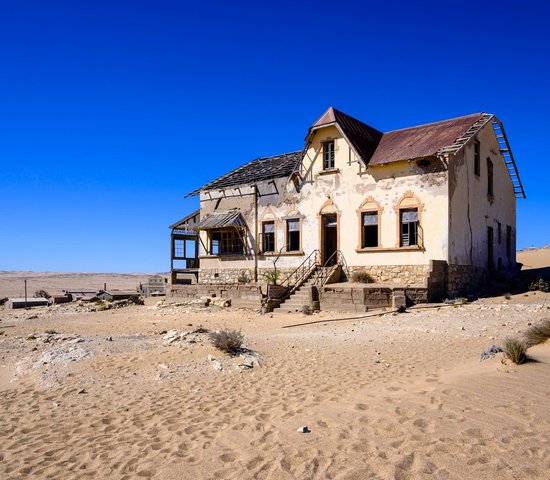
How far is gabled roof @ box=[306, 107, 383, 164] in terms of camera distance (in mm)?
21138

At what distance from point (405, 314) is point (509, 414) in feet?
34.9

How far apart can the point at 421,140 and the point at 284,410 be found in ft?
54.8

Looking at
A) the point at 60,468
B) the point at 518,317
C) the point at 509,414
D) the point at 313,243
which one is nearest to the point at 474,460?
the point at 509,414

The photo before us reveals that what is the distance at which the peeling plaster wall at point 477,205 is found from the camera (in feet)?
62.4

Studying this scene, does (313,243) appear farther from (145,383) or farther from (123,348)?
(145,383)

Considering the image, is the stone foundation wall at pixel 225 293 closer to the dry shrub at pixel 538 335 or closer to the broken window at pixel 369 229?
the broken window at pixel 369 229

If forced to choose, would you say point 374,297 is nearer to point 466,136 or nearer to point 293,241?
point 293,241

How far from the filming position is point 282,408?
6691 millimetres

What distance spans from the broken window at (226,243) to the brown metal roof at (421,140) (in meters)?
8.47

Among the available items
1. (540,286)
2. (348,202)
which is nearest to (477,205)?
(540,286)

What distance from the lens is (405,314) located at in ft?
51.6

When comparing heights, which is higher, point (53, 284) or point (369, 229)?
point (369, 229)

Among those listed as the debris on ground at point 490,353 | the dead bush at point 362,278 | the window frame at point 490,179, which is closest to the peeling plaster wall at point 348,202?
the dead bush at point 362,278

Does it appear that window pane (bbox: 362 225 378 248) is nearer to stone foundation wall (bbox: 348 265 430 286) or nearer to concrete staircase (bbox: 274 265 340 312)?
stone foundation wall (bbox: 348 265 430 286)
